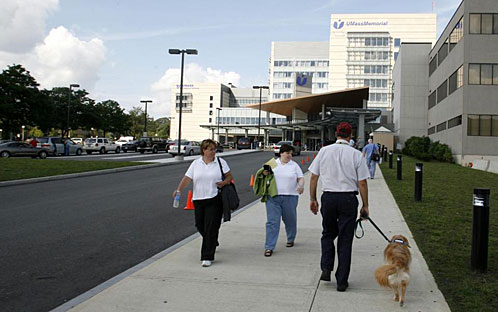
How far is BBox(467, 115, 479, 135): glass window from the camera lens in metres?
36.8

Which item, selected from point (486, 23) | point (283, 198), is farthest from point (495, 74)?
point (283, 198)

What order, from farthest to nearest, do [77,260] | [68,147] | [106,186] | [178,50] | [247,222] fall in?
[68,147]
[178,50]
[106,186]
[247,222]
[77,260]

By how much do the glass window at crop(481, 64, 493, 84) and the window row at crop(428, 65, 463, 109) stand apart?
1925 millimetres

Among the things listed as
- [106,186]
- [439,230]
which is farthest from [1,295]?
[106,186]

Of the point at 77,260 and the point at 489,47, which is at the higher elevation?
the point at 489,47

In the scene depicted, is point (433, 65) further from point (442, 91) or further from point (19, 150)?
point (19, 150)

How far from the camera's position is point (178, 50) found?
32.2m

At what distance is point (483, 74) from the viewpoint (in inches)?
1437

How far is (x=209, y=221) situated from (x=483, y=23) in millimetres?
37370

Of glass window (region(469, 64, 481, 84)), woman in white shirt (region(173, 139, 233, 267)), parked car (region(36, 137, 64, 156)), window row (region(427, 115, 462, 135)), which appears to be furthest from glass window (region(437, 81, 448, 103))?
woman in white shirt (region(173, 139, 233, 267))

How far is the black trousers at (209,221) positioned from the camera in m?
6.15

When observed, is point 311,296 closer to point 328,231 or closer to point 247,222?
point 328,231

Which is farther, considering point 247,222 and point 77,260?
point 247,222

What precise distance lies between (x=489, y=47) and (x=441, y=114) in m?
12.6
